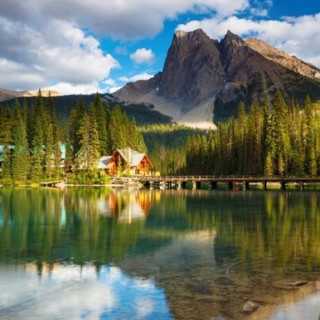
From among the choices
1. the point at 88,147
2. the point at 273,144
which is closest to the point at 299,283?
the point at 273,144

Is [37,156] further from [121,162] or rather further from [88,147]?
[121,162]

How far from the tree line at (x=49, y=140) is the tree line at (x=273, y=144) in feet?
91.4

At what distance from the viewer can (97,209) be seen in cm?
4512

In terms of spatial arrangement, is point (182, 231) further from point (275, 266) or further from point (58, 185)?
point (58, 185)

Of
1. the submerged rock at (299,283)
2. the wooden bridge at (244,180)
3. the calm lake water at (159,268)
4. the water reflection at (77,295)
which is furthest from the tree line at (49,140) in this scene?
the submerged rock at (299,283)

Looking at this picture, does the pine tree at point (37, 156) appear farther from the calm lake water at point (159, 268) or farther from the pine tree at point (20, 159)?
the calm lake water at point (159, 268)

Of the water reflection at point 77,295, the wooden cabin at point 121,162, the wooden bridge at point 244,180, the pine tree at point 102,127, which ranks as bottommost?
the water reflection at point 77,295

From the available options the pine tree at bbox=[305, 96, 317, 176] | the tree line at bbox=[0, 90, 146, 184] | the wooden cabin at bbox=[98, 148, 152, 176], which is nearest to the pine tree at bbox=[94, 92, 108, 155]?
the tree line at bbox=[0, 90, 146, 184]

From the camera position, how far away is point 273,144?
93.7 metres

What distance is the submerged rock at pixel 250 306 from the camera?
44.7ft

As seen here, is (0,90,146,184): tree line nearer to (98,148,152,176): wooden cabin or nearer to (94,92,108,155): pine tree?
(94,92,108,155): pine tree

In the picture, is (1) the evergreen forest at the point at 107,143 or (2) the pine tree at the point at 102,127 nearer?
(1) the evergreen forest at the point at 107,143

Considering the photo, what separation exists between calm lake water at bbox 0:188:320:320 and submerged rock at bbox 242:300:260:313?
0.20 feet

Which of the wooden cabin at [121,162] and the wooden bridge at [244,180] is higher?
the wooden cabin at [121,162]
